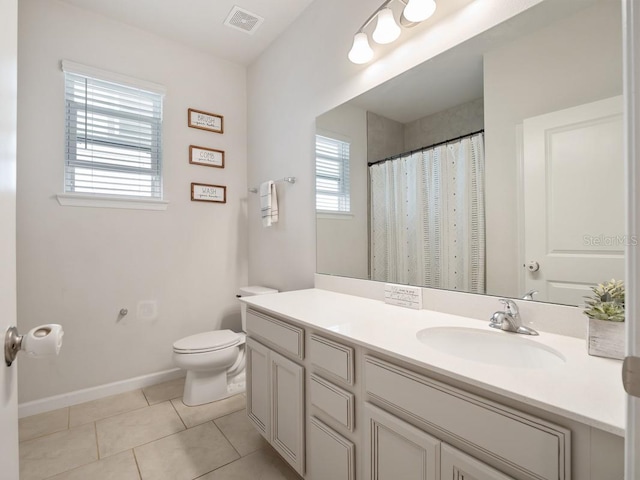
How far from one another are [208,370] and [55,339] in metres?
1.58

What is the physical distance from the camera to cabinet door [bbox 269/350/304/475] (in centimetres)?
126

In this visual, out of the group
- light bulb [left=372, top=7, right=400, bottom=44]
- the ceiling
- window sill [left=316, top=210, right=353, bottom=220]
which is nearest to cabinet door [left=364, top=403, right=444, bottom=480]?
window sill [left=316, top=210, right=353, bottom=220]

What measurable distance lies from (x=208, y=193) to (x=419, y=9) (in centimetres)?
205

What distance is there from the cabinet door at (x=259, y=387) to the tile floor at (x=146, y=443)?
0.21m

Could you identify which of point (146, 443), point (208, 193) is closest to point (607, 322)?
point (146, 443)

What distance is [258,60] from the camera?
2730mm

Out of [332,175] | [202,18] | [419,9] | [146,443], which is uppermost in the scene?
[202,18]

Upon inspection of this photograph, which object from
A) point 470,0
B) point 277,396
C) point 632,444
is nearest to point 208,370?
point 277,396

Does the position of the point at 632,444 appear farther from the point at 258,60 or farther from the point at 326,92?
the point at 258,60

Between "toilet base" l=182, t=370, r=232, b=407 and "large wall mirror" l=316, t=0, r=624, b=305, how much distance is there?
1.32m

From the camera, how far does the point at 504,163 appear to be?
1.16m

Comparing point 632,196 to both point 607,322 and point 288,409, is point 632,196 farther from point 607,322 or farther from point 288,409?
point 288,409

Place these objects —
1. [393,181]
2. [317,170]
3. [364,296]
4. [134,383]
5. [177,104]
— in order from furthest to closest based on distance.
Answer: [177,104] → [134,383] → [317,170] → [364,296] → [393,181]

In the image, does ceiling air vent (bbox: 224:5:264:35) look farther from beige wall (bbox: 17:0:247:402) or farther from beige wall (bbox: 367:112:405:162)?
beige wall (bbox: 367:112:405:162)
